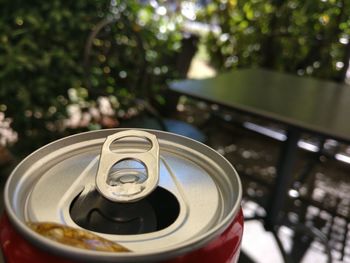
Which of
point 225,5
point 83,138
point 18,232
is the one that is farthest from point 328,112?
point 225,5

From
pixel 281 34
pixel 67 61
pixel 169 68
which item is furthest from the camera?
pixel 281 34

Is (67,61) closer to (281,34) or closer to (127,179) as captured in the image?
(127,179)

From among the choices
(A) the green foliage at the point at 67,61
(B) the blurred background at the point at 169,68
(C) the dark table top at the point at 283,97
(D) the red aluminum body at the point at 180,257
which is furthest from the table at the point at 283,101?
(D) the red aluminum body at the point at 180,257

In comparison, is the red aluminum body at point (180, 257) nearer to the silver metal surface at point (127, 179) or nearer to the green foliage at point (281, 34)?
the silver metal surface at point (127, 179)

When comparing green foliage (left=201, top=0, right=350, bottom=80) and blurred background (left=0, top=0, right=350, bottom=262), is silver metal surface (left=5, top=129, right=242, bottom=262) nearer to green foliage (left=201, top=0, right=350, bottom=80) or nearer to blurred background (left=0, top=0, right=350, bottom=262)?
blurred background (left=0, top=0, right=350, bottom=262)

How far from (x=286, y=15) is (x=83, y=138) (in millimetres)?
2624

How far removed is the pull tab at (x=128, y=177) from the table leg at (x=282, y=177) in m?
1.07

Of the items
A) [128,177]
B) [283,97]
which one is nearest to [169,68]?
[283,97]

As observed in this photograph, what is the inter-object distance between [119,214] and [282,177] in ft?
4.55

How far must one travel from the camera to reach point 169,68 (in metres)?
2.76

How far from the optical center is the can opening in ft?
1.86

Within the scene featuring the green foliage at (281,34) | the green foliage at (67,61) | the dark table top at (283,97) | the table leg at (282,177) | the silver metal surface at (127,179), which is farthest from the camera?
the green foliage at (281,34)

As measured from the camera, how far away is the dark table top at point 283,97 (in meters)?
1.28

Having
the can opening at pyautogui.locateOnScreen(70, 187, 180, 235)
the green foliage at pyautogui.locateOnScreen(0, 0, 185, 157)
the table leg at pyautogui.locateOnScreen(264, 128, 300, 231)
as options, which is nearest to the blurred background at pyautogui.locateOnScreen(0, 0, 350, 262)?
the green foliage at pyautogui.locateOnScreen(0, 0, 185, 157)
